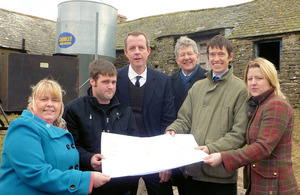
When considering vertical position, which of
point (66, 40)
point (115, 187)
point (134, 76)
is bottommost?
point (115, 187)

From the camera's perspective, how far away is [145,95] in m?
2.69

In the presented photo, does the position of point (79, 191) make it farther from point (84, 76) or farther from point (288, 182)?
point (84, 76)

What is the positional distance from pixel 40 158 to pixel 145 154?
0.71 meters

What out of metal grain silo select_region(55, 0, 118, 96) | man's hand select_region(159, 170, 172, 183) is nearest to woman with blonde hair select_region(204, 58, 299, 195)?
man's hand select_region(159, 170, 172, 183)

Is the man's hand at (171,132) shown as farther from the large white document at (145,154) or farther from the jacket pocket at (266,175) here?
the jacket pocket at (266,175)

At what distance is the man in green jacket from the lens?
2.00 m

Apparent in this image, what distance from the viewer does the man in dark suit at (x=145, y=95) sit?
2.64 meters

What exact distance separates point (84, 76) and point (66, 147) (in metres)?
9.11

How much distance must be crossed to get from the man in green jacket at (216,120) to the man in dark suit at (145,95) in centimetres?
37

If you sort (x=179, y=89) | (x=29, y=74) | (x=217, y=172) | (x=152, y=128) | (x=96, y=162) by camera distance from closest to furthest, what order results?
(x=96, y=162)
(x=217, y=172)
(x=152, y=128)
(x=179, y=89)
(x=29, y=74)

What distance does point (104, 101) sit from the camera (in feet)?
7.39

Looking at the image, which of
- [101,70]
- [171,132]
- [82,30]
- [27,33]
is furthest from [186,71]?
[27,33]

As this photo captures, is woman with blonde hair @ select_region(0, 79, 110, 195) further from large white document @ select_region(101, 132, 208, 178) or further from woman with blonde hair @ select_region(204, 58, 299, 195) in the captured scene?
Result: woman with blonde hair @ select_region(204, 58, 299, 195)

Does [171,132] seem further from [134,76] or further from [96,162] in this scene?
[134,76]
